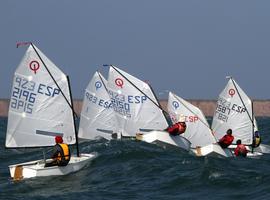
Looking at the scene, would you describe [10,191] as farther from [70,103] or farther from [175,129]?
[175,129]

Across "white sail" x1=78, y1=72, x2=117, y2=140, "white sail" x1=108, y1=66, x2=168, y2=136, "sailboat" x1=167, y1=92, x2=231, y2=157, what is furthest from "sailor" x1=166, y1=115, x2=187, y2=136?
"white sail" x1=78, y1=72, x2=117, y2=140

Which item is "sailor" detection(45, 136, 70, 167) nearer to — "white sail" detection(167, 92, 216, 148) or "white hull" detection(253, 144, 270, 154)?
"white sail" detection(167, 92, 216, 148)

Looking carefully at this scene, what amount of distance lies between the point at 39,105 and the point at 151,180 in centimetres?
692

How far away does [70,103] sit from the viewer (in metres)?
32.9

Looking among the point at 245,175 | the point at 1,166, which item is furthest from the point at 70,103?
the point at 245,175

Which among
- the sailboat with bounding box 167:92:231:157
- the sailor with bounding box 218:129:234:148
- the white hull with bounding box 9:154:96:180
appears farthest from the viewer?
the sailboat with bounding box 167:92:231:157

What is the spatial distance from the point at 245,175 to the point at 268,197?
4635 mm

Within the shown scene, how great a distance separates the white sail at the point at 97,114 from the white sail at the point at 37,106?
1809 cm

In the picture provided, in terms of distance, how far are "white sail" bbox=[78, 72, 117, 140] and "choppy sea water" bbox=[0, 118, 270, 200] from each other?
543 inches

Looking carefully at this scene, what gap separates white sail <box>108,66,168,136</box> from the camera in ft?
146

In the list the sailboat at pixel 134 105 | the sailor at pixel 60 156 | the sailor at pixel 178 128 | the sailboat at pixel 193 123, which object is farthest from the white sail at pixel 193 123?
the sailor at pixel 60 156

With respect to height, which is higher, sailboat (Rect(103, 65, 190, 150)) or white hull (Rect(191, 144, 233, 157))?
sailboat (Rect(103, 65, 190, 150))

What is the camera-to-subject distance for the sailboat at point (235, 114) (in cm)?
4741

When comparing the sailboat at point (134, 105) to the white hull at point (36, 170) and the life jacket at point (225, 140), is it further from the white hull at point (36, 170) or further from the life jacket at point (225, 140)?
the white hull at point (36, 170)
